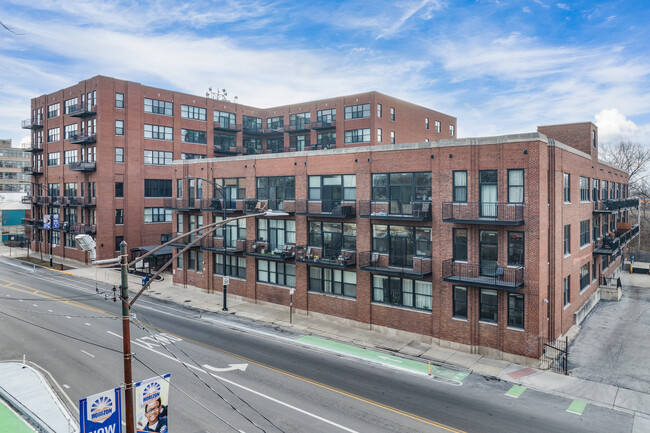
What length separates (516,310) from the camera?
72.8ft

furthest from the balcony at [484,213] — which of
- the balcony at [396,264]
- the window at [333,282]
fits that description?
the window at [333,282]

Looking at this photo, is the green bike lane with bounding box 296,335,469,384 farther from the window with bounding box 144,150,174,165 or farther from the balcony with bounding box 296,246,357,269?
the window with bounding box 144,150,174,165

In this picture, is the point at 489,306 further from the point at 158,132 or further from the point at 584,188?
the point at 158,132

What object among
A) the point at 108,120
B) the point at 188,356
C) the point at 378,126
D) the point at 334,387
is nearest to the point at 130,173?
the point at 108,120

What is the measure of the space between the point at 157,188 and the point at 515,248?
4797cm

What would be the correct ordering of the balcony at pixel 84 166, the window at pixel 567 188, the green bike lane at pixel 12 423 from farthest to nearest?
1. the balcony at pixel 84 166
2. the window at pixel 567 188
3. the green bike lane at pixel 12 423

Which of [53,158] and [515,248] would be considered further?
[53,158]

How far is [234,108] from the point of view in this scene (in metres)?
66.6

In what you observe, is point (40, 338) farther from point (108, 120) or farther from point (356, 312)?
point (108, 120)

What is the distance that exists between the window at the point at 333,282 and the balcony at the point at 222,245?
22.7ft

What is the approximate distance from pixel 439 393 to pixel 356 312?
1012 cm

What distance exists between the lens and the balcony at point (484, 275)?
70.9 feet

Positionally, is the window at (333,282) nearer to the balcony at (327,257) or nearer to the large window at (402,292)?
the balcony at (327,257)

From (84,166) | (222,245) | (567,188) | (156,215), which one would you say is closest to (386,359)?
(567,188)
